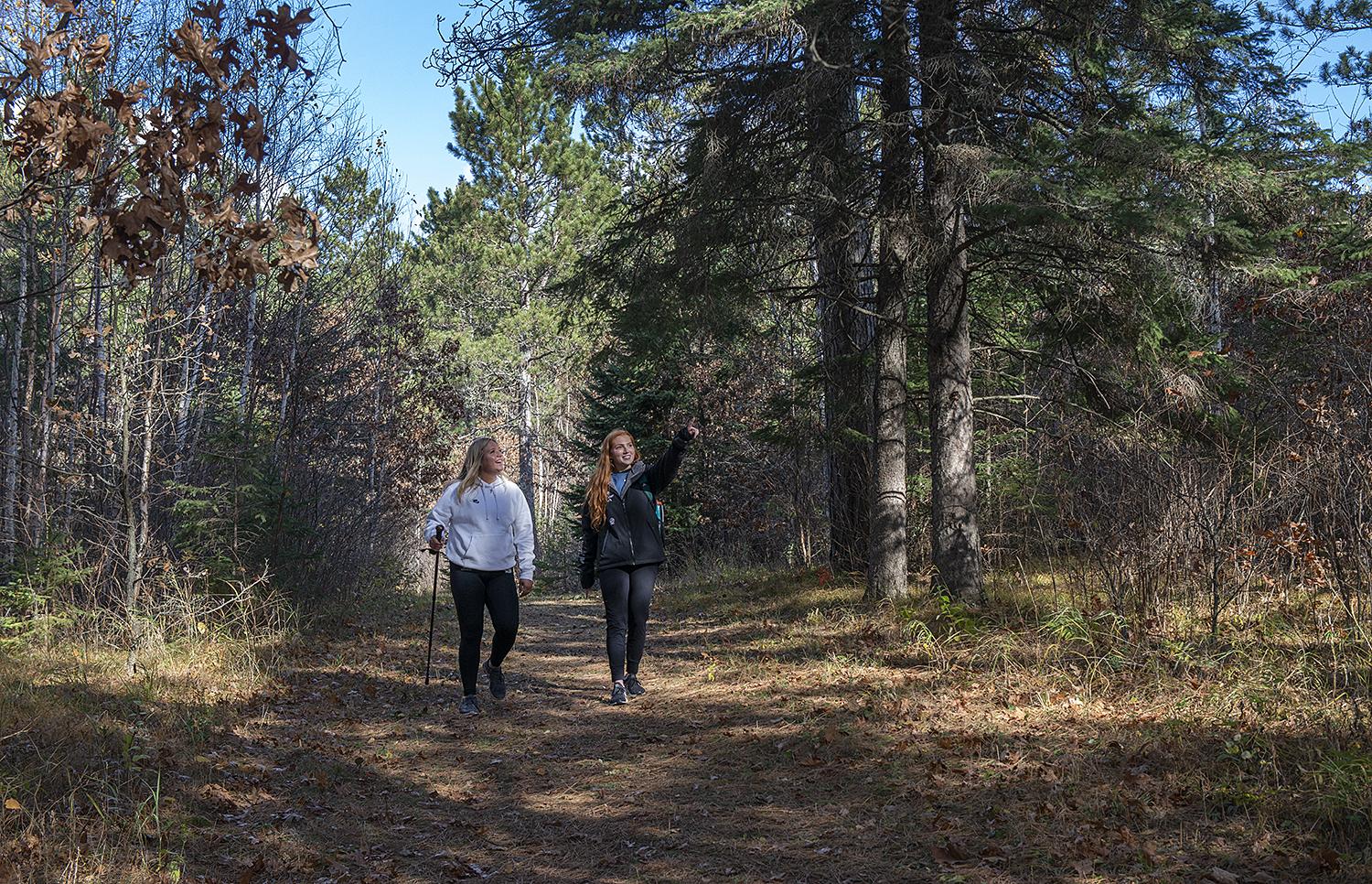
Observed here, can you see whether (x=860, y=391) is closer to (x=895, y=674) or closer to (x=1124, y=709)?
(x=895, y=674)

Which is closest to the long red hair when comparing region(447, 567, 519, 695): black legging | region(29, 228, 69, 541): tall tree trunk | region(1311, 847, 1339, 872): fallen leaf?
region(447, 567, 519, 695): black legging

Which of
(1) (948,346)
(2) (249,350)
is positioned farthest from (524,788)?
(2) (249,350)

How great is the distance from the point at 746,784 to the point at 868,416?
6.46m

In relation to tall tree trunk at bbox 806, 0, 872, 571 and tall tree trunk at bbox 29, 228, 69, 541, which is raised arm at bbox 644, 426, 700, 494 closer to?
tall tree trunk at bbox 806, 0, 872, 571

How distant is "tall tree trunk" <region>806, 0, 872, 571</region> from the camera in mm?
9117

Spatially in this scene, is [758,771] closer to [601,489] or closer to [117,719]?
[601,489]

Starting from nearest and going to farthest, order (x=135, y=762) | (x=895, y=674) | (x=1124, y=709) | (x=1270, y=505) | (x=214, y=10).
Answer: (x=214, y=10)
(x=135, y=762)
(x=1124, y=709)
(x=1270, y=505)
(x=895, y=674)

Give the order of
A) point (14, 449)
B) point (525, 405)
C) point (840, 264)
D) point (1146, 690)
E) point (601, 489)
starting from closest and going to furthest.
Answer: point (1146, 690) → point (601, 489) → point (840, 264) → point (14, 449) → point (525, 405)

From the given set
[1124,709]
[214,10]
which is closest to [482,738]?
[1124,709]

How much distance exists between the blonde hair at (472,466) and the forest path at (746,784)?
5.86 ft

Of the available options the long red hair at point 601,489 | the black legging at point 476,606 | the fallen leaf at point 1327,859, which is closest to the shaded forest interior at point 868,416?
the fallen leaf at point 1327,859

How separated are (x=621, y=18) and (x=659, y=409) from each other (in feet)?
35.3

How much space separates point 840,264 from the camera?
1109cm

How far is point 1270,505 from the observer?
274 inches
